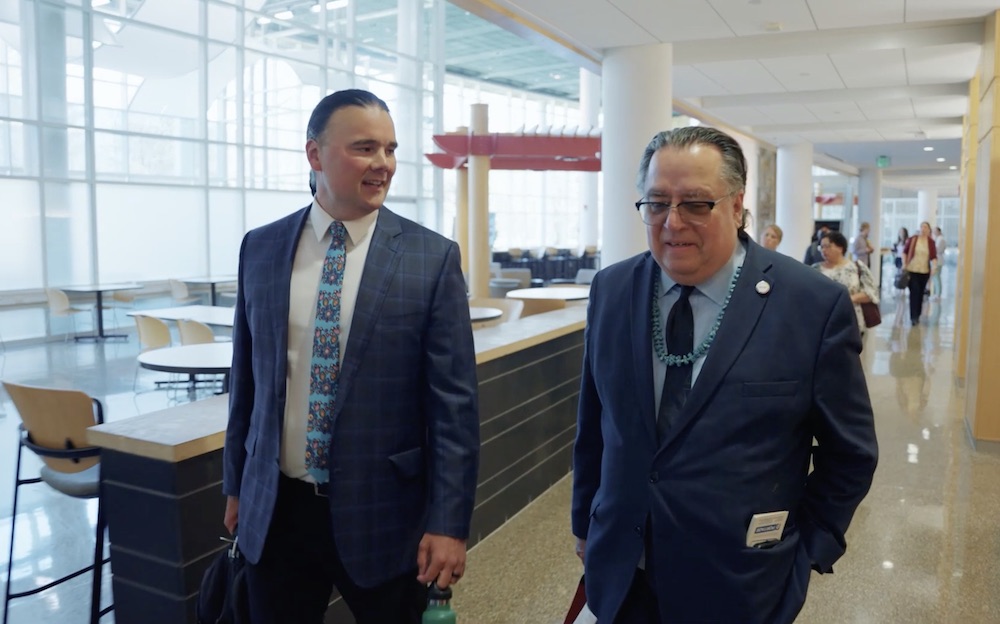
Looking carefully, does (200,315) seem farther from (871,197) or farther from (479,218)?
(871,197)

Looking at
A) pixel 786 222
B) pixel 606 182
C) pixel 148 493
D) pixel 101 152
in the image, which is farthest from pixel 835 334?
pixel 786 222

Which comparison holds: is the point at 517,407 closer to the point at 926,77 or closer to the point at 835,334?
the point at 835,334

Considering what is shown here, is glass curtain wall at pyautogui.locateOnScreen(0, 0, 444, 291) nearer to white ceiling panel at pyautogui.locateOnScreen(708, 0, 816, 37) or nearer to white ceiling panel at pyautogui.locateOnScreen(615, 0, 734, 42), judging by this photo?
white ceiling panel at pyautogui.locateOnScreen(615, 0, 734, 42)

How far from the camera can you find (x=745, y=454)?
1.43 meters

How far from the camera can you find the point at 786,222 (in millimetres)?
15969

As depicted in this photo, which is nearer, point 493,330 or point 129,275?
point 493,330

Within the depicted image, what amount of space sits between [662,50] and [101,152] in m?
8.92

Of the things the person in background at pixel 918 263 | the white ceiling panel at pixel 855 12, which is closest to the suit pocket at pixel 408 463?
the white ceiling panel at pixel 855 12

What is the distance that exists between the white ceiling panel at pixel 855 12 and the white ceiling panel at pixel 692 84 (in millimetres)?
2156

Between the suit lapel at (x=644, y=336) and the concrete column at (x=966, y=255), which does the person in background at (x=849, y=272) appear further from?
the suit lapel at (x=644, y=336)

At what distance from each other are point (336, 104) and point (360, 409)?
62 cm

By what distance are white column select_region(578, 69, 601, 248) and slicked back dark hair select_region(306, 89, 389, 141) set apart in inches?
788

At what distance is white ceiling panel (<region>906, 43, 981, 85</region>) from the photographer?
313 inches

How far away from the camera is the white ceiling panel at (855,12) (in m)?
6.15
